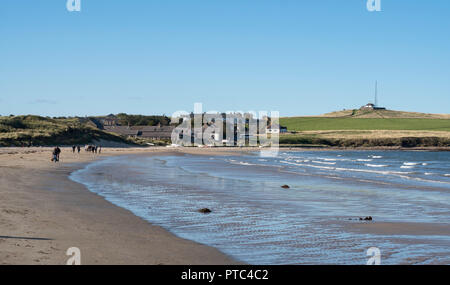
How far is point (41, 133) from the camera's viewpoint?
9225 cm

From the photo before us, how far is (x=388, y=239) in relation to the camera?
1238 centimetres

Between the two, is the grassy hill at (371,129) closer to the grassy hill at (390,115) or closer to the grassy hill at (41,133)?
the grassy hill at (390,115)

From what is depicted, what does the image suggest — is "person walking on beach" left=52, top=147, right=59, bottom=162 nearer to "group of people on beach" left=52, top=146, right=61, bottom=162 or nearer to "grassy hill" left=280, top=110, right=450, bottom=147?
"group of people on beach" left=52, top=146, right=61, bottom=162

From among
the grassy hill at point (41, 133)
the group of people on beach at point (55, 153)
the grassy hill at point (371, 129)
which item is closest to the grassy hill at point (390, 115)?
the grassy hill at point (371, 129)

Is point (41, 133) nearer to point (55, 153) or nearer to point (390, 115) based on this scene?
point (55, 153)

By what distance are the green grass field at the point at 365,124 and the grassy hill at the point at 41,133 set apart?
268 feet

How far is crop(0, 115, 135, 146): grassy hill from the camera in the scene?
8544cm

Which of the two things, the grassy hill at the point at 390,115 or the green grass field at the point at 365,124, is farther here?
the grassy hill at the point at 390,115

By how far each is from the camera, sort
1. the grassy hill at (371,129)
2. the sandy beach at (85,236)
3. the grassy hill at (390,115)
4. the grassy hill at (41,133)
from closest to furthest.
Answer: the sandy beach at (85,236) → the grassy hill at (41,133) → the grassy hill at (371,129) → the grassy hill at (390,115)

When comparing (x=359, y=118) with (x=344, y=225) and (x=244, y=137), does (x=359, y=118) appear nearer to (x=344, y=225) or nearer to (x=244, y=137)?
(x=244, y=137)

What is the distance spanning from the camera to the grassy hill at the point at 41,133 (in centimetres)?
8544

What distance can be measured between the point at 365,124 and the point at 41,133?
112882 mm

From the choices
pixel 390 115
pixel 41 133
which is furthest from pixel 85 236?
pixel 390 115
